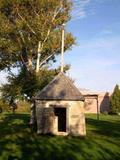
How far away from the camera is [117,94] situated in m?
56.4

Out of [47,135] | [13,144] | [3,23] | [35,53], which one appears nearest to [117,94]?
[35,53]

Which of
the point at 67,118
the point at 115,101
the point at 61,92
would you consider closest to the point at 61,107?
the point at 67,118

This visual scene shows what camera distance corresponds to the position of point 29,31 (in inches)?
1265

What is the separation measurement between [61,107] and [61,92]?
1124 mm

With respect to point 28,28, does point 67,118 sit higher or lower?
lower

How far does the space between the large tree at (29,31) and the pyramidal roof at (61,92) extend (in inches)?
265

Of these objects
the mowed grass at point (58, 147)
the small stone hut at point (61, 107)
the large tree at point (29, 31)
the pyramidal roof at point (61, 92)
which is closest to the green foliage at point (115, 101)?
the large tree at point (29, 31)

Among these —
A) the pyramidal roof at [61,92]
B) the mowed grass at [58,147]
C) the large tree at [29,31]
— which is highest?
the large tree at [29,31]

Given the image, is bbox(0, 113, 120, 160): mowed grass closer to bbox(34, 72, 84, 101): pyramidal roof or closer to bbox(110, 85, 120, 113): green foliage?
bbox(34, 72, 84, 101): pyramidal roof

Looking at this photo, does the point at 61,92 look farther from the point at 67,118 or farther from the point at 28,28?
the point at 28,28

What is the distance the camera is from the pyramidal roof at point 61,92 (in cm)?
2388

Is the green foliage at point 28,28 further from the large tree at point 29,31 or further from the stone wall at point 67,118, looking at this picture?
the stone wall at point 67,118

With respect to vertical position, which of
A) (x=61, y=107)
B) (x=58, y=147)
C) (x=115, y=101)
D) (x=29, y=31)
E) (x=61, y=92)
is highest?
(x=29, y=31)

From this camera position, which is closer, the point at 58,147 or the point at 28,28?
the point at 58,147
